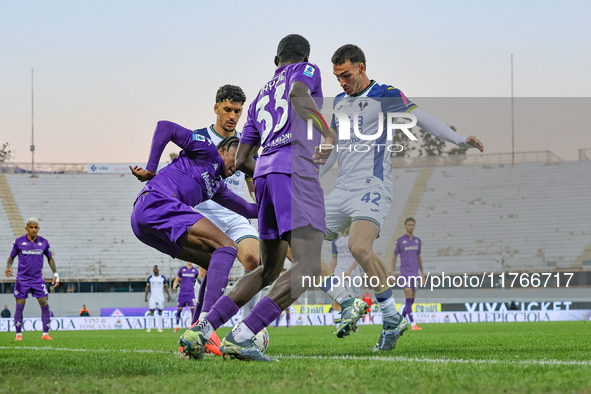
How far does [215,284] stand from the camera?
196 inches

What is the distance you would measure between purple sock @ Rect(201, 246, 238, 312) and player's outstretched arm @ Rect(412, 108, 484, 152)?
89.8 inches

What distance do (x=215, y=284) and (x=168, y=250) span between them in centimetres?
51

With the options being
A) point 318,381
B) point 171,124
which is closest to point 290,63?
point 171,124

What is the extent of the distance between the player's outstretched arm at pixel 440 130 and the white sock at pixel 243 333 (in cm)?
264

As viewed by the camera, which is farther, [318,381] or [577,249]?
[577,249]

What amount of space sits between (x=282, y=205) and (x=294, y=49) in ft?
4.08

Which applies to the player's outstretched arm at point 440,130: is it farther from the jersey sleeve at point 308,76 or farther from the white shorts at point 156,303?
the white shorts at point 156,303

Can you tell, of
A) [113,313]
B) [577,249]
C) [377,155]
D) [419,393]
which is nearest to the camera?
[419,393]

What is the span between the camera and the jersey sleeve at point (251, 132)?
184 inches

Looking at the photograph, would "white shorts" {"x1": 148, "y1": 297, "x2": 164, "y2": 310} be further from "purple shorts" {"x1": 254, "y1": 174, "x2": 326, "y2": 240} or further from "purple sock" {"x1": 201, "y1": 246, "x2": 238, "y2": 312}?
"purple shorts" {"x1": 254, "y1": 174, "x2": 326, "y2": 240}

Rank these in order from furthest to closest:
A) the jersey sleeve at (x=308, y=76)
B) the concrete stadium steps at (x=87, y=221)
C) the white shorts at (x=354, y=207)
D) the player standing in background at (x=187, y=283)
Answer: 1. the concrete stadium steps at (x=87, y=221)
2. the player standing in background at (x=187, y=283)
3. the white shorts at (x=354, y=207)
4. the jersey sleeve at (x=308, y=76)

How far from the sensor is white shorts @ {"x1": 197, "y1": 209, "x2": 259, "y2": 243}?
274 inches

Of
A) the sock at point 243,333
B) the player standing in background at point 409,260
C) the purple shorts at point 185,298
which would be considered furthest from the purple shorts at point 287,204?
the purple shorts at point 185,298

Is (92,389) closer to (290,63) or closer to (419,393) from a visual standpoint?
(419,393)
